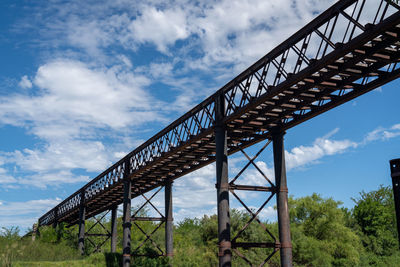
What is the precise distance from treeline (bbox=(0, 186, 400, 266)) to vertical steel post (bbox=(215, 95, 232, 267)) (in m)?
9.91

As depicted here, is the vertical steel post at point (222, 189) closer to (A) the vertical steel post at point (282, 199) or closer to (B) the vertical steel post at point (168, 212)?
(A) the vertical steel post at point (282, 199)

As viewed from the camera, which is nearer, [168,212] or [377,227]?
[168,212]

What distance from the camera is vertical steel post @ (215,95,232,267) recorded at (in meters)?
15.3

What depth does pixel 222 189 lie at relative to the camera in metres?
15.8

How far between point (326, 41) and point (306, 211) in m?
33.7

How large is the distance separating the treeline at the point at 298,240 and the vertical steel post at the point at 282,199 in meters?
10.4

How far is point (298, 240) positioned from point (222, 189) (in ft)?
68.4

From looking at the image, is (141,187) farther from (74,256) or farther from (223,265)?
(223,265)

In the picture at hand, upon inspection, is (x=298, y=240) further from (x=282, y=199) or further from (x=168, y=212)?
(x=282, y=199)

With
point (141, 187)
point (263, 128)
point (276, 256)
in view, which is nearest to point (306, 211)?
point (276, 256)

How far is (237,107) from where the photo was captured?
15523mm

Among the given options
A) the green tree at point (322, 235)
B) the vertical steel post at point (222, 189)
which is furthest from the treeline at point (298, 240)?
the vertical steel post at point (222, 189)

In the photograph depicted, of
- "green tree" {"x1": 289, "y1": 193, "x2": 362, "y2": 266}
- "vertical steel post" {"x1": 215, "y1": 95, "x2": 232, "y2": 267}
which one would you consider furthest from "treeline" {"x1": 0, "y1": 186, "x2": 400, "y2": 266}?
"vertical steel post" {"x1": 215, "y1": 95, "x2": 232, "y2": 267}

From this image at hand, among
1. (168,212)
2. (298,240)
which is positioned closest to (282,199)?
(168,212)
